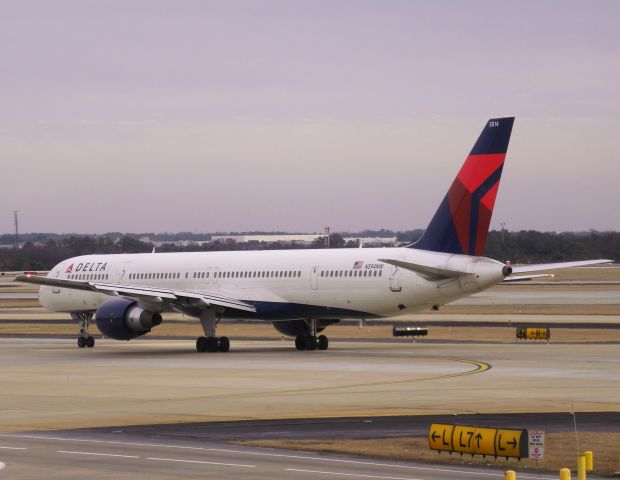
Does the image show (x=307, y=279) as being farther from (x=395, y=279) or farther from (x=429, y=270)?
(x=429, y=270)

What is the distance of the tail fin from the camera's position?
161 feet

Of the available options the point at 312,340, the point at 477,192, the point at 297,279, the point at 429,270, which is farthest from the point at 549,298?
the point at 429,270

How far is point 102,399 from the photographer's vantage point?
115 ft

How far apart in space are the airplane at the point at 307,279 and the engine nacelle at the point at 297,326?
0.05m

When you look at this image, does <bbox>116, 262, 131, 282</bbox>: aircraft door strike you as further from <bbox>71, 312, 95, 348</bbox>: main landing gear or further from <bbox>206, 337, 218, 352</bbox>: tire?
<bbox>206, 337, 218, 352</bbox>: tire

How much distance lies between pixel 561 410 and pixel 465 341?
2970cm

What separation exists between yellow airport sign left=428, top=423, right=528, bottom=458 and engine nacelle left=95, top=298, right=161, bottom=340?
32.2 meters

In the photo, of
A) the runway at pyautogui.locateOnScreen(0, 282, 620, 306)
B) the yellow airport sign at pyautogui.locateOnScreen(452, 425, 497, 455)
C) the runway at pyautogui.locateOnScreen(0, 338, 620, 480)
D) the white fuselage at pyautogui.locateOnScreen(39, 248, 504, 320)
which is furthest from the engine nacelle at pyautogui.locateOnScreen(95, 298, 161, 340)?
the runway at pyautogui.locateOnScreen(0, 282, 620, 306)

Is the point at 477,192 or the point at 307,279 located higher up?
the point at 477,192

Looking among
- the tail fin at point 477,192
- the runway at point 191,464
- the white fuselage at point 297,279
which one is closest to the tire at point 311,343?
the white fuselage at point 297,279

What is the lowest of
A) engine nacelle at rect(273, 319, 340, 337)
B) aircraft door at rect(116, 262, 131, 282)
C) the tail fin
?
engine nacelle at rect(273, 319, 340, 337)

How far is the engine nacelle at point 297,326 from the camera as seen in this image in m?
56.9

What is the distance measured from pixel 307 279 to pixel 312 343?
3.39 meters

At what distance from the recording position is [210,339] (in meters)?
55.0
